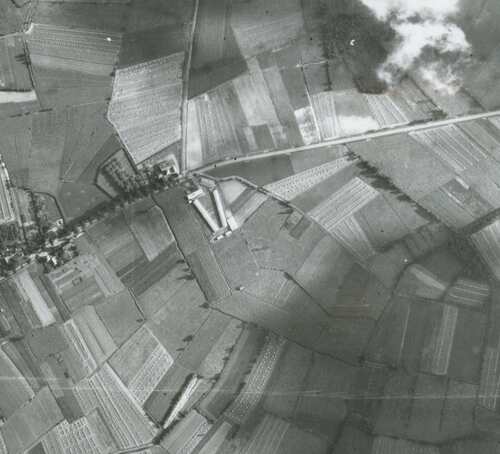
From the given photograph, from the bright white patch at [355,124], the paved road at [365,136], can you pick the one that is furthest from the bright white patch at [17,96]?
the bright white patch at [355,124]

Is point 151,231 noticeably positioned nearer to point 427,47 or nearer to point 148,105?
point 148,105

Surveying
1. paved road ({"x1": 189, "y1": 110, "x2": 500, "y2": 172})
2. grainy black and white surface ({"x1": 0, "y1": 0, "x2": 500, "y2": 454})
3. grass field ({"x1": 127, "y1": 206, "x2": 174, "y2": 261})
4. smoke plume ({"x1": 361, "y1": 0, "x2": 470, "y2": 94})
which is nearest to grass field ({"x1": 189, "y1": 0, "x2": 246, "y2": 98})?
grainy black and white surface ({"x1": 0, "y1": 0, "x2": 500, "y2": 454})

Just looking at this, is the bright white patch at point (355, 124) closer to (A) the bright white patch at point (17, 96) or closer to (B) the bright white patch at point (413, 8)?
(B) the bright white patch at point (413, 8)

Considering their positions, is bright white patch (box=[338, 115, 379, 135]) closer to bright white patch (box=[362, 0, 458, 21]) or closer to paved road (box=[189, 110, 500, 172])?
paved road (box=[189, 110, 500, 172])

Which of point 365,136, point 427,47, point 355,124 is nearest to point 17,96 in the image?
point 355,124

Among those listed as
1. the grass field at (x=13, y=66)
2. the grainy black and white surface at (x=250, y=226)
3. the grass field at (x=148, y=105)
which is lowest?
the grainy black and white surface at (x=250, y=226)

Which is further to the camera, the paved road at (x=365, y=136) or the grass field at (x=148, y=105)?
the grass field at (x=148, y=105)

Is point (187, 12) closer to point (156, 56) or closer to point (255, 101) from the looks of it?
point (156, 56)
